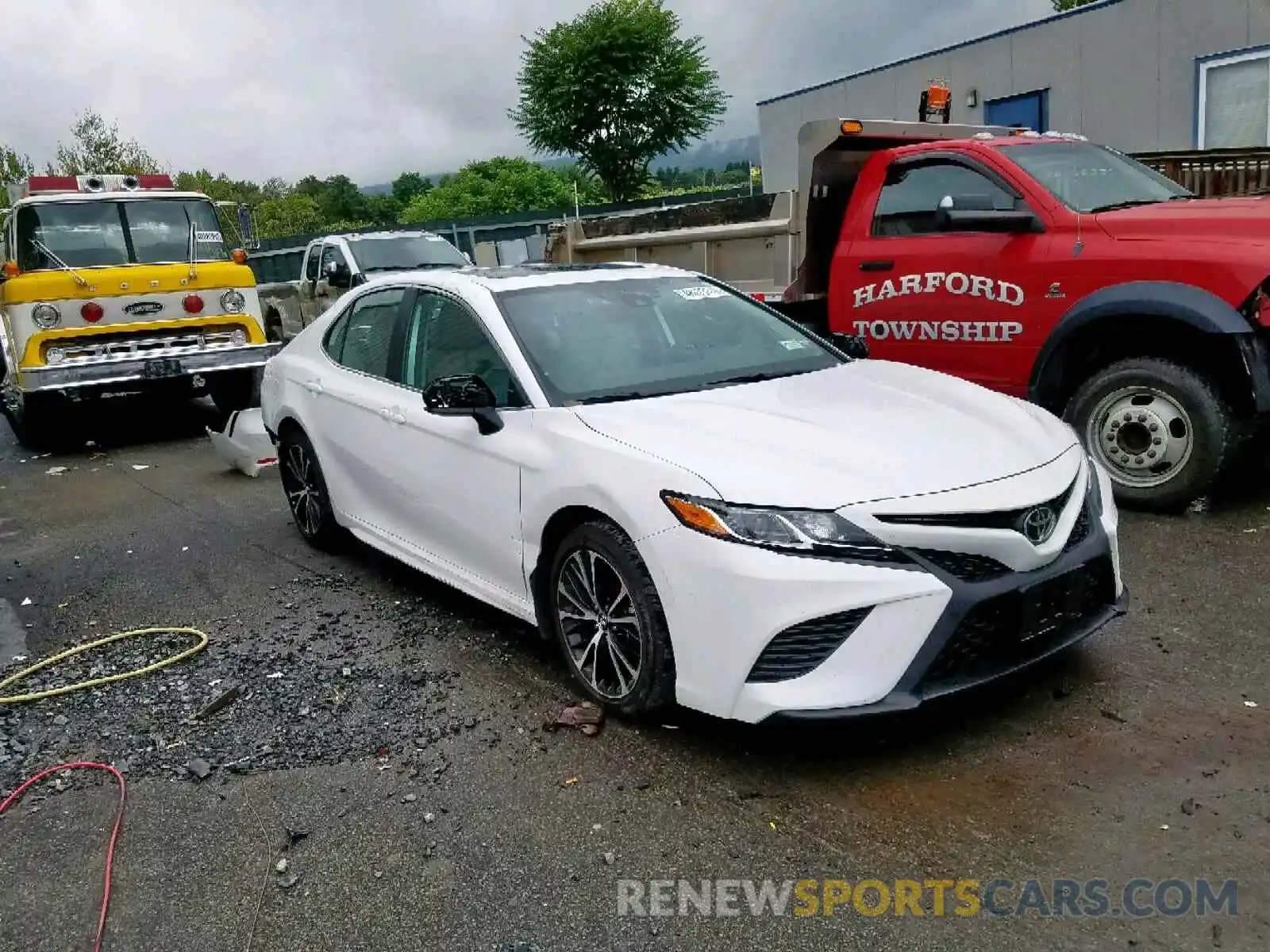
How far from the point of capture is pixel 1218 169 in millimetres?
9328

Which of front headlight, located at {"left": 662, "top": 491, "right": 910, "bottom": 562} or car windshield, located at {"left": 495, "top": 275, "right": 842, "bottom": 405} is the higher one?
car windshield, located at {"left": 495, "top": 275, "right": 842, "bottom": 405}

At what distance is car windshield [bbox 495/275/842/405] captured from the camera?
4246mm

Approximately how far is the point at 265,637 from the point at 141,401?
9.67 m

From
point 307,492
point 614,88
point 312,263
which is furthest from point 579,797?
point 614,88

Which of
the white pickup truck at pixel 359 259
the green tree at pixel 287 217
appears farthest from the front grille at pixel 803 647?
the green tree at pixel 287 217

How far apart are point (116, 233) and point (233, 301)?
1.25m

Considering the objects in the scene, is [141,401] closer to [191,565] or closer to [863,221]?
[191,565]

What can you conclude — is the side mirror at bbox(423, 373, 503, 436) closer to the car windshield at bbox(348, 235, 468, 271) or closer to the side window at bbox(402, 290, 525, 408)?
the side window at bbox(402, 290, 525, 408)

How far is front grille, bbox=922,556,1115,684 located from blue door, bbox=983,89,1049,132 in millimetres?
13938

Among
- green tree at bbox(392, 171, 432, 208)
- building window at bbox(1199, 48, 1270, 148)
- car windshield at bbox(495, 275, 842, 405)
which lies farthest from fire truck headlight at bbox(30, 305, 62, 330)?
green tree at bbox(392, 171, 432, 208)

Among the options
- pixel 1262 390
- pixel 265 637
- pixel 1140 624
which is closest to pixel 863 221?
pixel 1262 390

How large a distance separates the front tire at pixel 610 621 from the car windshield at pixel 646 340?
2.12ft

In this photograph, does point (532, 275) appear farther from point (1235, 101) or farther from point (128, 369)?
point (1235, 101)

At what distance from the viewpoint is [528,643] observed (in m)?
4.63
